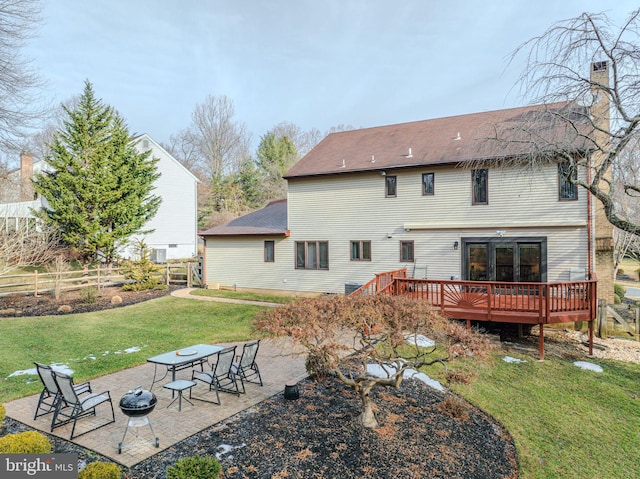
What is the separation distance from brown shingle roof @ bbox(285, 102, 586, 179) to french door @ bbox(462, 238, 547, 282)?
10.0 feet

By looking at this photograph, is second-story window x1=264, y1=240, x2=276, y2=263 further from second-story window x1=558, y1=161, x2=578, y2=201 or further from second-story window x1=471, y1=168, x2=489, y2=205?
second-story window x1=558, y1=161, x2=578, y2=201

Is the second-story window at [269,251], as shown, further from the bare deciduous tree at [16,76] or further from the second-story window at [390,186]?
the bare deciduous tree at [16,76]

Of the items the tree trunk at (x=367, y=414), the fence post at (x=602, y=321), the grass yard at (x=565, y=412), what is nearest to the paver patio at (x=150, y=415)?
the tree trunk at (x=367, y=414)

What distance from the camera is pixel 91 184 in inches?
762

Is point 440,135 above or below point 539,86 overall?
above

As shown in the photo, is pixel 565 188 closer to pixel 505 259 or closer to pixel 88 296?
pixel 505 259

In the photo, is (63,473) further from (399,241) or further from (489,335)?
(399,241)

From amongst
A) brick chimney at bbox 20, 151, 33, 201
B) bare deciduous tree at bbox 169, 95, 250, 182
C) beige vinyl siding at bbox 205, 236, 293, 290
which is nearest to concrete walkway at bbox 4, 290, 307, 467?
beige vinyl siding at bbox 205, 236, 293, 290

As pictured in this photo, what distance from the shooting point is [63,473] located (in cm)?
395

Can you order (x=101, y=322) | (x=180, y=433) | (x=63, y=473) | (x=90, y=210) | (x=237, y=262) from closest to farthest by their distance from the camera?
(x=63, y=473) → (x=180, y=433) → (x=101, y=322) → (x=237, y=262) → (x=90, y=210)

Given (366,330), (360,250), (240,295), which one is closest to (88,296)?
(240,295)

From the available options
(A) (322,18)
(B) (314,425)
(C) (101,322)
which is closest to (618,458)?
(B) (314,425)

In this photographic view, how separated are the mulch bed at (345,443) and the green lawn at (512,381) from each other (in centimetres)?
54

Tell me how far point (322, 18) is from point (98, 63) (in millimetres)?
12868
